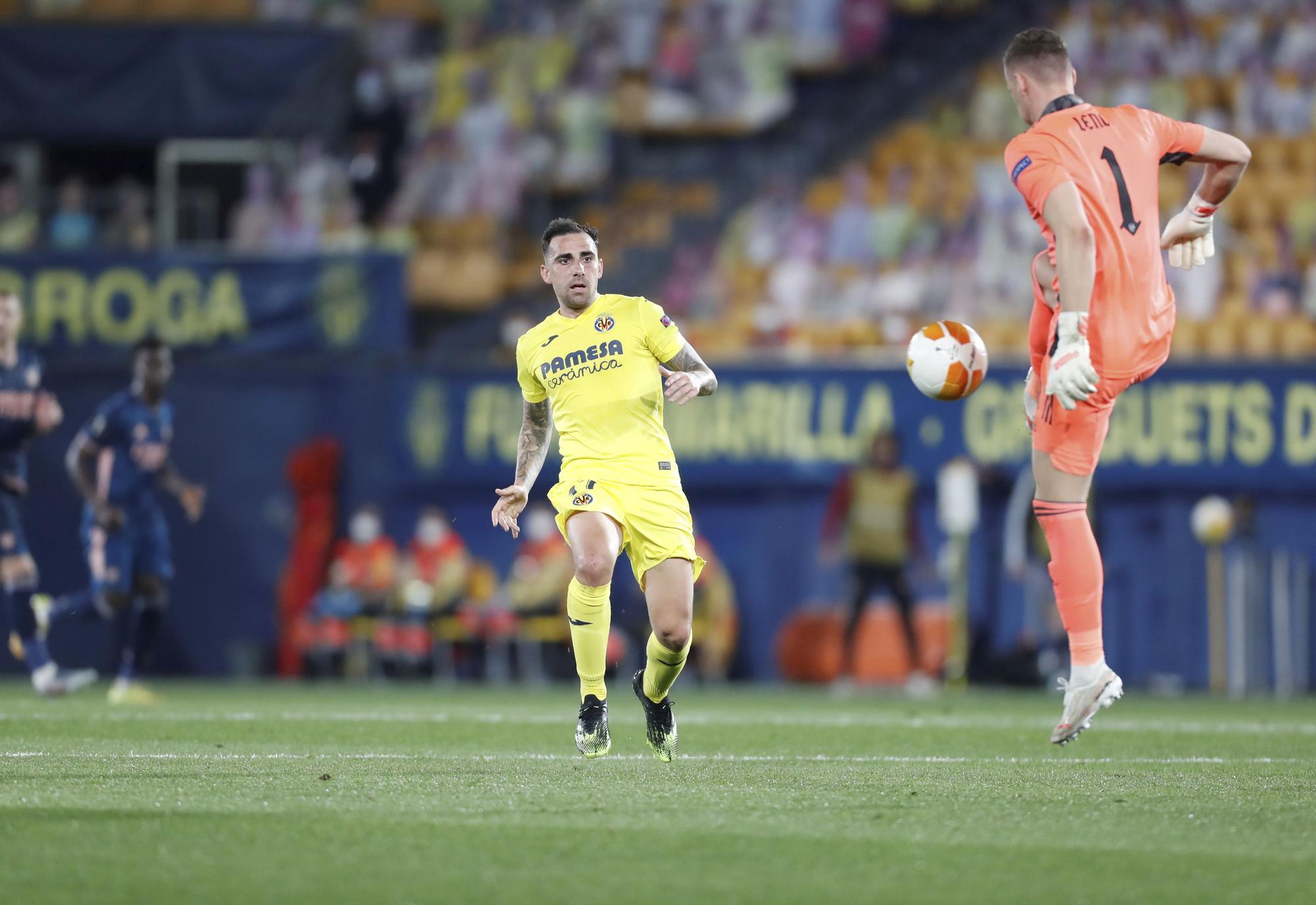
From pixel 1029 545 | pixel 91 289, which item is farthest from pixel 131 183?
pixel 1029 545

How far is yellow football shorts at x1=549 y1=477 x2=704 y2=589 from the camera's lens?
753 cm

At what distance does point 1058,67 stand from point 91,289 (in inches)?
458

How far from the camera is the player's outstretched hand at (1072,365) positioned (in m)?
6.34

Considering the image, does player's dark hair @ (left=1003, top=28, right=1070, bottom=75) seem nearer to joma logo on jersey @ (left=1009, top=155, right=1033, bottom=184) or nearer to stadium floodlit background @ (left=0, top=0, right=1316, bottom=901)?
joma logo on jersey @ (left=1009, top=155, right=1033, bottom=184)

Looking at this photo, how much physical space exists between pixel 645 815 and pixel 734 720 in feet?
16.6

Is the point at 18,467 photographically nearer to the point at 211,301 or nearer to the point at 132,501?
the point at 132,501

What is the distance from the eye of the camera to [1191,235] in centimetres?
726

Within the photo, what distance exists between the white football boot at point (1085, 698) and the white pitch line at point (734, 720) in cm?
316

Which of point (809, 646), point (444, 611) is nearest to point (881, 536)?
point (809, 646)

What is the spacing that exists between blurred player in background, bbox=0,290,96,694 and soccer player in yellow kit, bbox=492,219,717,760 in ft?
19.1

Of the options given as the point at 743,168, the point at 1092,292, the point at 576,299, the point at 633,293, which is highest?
the point at 743,168

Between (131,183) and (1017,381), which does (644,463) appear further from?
(131,183)

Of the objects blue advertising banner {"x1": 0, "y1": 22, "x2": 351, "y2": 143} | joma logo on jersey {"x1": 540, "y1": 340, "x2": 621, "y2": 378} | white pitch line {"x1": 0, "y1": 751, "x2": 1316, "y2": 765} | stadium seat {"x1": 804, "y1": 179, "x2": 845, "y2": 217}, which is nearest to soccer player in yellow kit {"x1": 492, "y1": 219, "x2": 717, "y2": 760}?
joma logo on jersey {"x1": 540, "y1": 340, "x2": 621, "y2": 378}

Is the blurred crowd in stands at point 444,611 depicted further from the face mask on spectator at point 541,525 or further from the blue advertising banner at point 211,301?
the blue advertising banner at point 211,301
